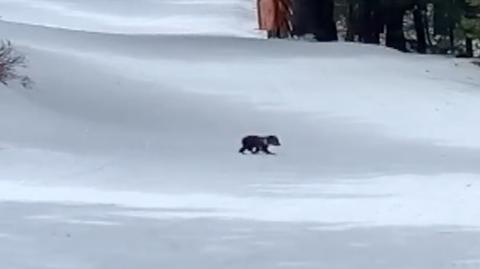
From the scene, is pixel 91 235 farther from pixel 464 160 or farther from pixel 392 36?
pixel 392 36

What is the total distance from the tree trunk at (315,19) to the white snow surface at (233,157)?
3.29 m

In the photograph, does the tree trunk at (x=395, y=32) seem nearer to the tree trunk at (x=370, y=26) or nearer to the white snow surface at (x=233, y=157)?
the tree trunk at (x=370, y=26)

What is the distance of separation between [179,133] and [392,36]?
59.7ft

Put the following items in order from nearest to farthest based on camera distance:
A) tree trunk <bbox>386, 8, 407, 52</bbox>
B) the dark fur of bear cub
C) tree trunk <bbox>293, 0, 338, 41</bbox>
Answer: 1. the dark fur of bear cub
2. tree trunk <bbox>293, 0, 338, 41</bbox>
3. tree trunk <bbox>386, 8, 407, 52</bbox>

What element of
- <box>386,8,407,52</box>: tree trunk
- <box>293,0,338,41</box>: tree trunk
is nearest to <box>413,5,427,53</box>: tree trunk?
<box>386,8,407,52</box>: tree trunk

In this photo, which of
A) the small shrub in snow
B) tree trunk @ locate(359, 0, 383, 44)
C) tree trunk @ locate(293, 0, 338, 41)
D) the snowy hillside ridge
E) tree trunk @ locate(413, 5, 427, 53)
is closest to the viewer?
the small shrub in snow

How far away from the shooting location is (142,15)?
5356 centimetres

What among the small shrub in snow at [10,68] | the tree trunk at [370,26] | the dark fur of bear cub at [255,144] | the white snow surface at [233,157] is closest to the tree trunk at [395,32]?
the tree trunk at [370,26]

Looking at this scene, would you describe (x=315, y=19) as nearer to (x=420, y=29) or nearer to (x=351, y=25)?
(x=420, y=29)

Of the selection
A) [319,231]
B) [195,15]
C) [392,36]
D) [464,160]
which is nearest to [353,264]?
[319,231]

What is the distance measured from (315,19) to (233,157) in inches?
718

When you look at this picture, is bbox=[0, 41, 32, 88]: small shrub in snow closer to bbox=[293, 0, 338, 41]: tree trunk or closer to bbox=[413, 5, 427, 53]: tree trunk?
bbox=[293, 0, 338, 41]: tree trunk

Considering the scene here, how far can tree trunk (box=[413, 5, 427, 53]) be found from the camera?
3550cm

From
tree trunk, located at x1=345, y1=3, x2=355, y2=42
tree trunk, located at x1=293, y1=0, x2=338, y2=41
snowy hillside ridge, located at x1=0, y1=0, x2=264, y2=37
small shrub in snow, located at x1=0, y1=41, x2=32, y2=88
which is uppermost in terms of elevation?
small shrub in snow, located at x1=0, y1=41, x2=32, y2=88
